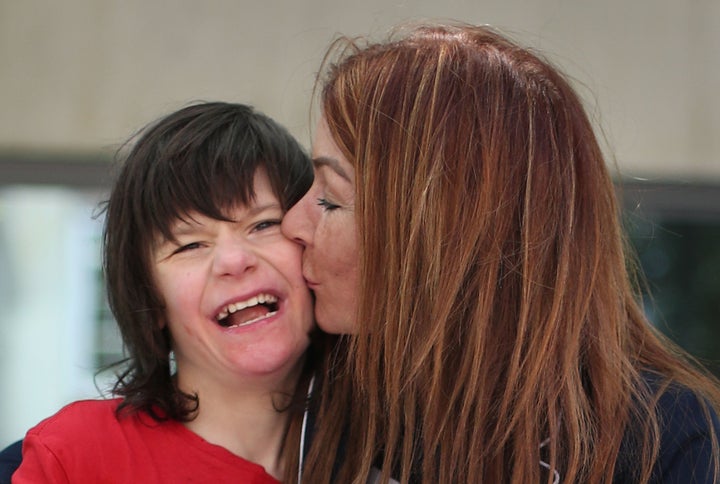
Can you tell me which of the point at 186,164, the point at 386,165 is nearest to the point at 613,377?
the point at 386,165

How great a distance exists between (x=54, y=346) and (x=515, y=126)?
3374 millimetres

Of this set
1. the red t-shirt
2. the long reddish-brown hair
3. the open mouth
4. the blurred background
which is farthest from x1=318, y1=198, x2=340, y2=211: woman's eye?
the blurred background

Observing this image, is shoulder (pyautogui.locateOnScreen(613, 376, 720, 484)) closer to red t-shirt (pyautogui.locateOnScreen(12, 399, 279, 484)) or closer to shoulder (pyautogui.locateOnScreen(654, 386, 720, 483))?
shoulder (pyautogui.locateOnScreen(654, 386, 720, 483))

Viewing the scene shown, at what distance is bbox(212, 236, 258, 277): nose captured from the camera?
195cm

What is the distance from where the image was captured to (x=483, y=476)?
1.73 metres

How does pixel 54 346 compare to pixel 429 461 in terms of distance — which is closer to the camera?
pixel 429 461

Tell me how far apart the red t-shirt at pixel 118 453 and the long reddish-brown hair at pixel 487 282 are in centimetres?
21

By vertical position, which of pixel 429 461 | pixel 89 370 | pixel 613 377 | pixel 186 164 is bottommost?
pixel 89 370

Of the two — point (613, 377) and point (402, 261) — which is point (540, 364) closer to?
point (613, 377)

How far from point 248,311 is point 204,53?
2526 mm

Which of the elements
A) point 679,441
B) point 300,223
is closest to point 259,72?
point 300,223

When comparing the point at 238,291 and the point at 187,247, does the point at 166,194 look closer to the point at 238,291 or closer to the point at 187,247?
the point at 187,247

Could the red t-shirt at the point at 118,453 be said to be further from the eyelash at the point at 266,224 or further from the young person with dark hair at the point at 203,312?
the eyelash at the point at 266,224

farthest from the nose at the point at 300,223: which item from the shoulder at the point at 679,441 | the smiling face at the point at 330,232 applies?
the shoulder at the point at 679,441
